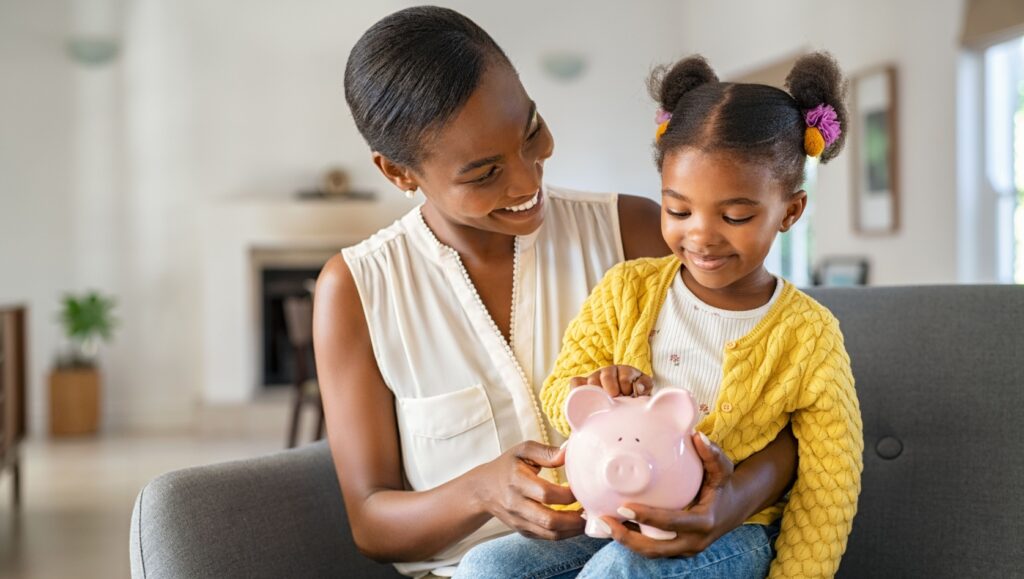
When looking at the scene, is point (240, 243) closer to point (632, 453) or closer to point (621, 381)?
point (621, 381)

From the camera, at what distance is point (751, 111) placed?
1.40 m

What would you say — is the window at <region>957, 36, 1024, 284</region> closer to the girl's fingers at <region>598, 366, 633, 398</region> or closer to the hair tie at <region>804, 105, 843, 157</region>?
the hair tie at <region>804, 105, 843, 157</region>

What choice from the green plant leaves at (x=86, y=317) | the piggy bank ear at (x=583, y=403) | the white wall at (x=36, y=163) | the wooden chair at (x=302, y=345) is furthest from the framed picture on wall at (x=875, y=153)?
the white wall at (x=36, y=163)

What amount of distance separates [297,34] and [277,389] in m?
2.50

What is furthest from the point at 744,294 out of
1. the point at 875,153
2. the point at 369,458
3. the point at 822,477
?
the point at 875,153

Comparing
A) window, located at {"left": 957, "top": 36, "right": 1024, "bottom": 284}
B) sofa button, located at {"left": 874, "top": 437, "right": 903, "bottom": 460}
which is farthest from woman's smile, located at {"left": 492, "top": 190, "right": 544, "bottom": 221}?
window, located at {"left": 957, "top": 36, "right": 1024, "bottom": 284}

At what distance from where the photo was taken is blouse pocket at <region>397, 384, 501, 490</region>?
64.5 inches

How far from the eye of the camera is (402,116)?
1540 millimetres

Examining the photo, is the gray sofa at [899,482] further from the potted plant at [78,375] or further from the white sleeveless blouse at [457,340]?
the potted plant at [78,375]

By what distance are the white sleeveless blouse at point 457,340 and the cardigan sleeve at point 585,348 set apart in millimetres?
165

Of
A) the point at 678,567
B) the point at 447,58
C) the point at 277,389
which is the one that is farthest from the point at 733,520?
the point at 277,389

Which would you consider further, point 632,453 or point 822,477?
point 822,477

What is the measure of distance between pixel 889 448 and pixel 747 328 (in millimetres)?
477

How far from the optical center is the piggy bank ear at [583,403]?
118cm
